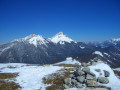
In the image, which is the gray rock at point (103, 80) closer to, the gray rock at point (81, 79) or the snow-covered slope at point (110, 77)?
the snow-covered slope at point (110, 77)

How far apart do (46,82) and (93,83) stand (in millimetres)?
9334

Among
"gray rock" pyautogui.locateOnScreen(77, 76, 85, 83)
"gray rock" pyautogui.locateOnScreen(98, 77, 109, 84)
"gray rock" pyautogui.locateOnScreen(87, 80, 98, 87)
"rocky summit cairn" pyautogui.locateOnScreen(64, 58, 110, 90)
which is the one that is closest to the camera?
"gray rock" pyautogui.locateOnScreen(87, 80, 98, 87)

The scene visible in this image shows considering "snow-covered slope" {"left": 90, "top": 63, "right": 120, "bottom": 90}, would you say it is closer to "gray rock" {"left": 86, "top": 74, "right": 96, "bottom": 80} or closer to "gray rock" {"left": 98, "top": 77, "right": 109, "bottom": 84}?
"gray rock" {"left": 98, "top": 77, "right": 109, "bottom": 84}

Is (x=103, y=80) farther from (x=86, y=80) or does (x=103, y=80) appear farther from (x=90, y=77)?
(x=86, y=80)

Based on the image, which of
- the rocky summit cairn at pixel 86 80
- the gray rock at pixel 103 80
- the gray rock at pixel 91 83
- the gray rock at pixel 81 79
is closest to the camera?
the gray rock at pixel 91 83

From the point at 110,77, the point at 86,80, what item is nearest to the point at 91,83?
the point at 86,80

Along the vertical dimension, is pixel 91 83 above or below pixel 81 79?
below

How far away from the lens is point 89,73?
72.5ft

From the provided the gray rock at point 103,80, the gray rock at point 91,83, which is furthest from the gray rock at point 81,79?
the gray rock at point 103,80

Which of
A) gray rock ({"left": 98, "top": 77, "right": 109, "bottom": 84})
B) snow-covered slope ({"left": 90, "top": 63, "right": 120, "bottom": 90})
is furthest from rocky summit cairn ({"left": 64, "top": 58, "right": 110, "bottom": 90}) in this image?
snow-covered slope ({"left": 90, "top": 63, "right": 120, "bottom": 90})

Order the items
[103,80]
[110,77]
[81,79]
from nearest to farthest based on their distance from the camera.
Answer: [103,80] < [81,79] < [110,77]

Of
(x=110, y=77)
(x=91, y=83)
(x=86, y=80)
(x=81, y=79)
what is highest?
(x=110, y=77)

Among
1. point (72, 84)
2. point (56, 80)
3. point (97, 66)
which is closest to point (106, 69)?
point (97, 66)

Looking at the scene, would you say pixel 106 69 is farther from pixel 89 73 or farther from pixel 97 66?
pixel 89 73
